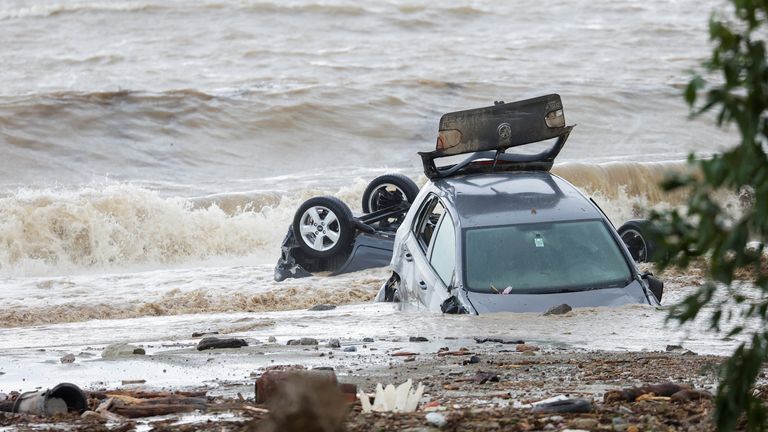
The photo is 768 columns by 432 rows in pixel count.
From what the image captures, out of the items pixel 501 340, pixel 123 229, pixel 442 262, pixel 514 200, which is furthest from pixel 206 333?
pixel 123 229

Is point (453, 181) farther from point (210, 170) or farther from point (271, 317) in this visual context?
point (210, 170)

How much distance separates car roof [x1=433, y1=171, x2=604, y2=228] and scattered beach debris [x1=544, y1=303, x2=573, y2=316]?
82 centimetres

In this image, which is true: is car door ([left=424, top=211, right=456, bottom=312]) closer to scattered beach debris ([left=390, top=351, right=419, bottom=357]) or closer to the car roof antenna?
the car roof antenna

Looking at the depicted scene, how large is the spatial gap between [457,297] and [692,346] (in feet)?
6.36

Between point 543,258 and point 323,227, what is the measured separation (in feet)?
14.3

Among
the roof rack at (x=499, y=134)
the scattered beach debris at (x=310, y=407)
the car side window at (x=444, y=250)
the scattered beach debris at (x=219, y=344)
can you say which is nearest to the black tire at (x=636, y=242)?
the roof rack at (x=499, y=134)

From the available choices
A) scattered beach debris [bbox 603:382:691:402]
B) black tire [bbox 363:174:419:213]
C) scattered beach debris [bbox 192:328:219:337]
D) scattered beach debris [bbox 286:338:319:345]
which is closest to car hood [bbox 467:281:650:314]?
scattered beach debris [bbox 286:338:319:345]

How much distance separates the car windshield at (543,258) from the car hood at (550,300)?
0.19 feet

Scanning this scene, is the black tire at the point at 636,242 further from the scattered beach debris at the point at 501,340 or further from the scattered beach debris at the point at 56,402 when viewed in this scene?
the scattered beach debris at the point at 56,402

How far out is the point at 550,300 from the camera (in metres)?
8.86

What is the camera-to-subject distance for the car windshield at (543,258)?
901 cm

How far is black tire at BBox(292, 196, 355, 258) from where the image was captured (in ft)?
41.9

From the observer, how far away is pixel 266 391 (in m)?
5.05

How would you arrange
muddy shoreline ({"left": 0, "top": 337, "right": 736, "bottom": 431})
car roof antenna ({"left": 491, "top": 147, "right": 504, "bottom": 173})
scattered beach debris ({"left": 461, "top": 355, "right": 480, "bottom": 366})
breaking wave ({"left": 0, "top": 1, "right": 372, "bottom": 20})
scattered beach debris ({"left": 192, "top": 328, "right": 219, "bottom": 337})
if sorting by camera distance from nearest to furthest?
muddy shoreline ({"left": 0, "top": 337, "right": 736, "bottom": 431}) < scattered beach debris ({"left": 461, "top": 355, "right": 480, "bottom": 366}) < scattered beach debris ({"left": 192, "top": 328, "right": 219, "bottom": 337}) < car roof antenna ({"left": 491, "top": 147, "right": 504, "bottom": 173}) < breaking wave ({"left": 0, "top": 1, "right": 372, "bottom": 20})
